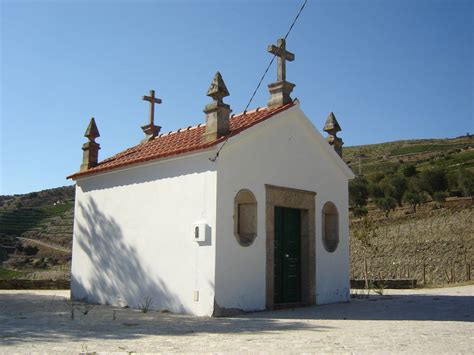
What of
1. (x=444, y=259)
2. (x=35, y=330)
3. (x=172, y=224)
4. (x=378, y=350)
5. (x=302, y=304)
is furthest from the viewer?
(x=444, y=259)

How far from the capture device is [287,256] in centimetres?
1148

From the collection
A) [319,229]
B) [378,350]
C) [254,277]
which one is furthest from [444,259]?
[378,350]

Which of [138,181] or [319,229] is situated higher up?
[138,181]

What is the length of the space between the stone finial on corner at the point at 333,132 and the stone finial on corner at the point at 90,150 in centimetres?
658

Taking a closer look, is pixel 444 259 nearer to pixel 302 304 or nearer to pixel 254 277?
pixel 302 304

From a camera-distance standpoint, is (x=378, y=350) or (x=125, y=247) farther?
(x=125, y=247)

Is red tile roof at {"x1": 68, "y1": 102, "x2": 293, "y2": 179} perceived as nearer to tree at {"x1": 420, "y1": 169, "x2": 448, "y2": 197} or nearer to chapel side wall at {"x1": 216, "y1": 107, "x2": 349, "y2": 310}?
chapel side wall at {"x1": 216, "y1": 107, "x2": 349, "y2": 310}

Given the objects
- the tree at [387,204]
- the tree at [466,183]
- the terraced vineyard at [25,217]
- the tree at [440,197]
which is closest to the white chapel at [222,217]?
the tree at [440,197]

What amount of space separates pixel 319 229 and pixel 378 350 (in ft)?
21.5

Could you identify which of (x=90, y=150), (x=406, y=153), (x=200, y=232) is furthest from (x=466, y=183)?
(x=406, y=153)

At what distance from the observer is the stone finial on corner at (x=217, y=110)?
33.6ft

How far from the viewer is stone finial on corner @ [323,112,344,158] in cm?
1352

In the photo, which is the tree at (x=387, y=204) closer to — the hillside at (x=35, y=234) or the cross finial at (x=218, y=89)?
the hillside at (x=35, y=234)

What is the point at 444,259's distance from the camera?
25.7 meters
